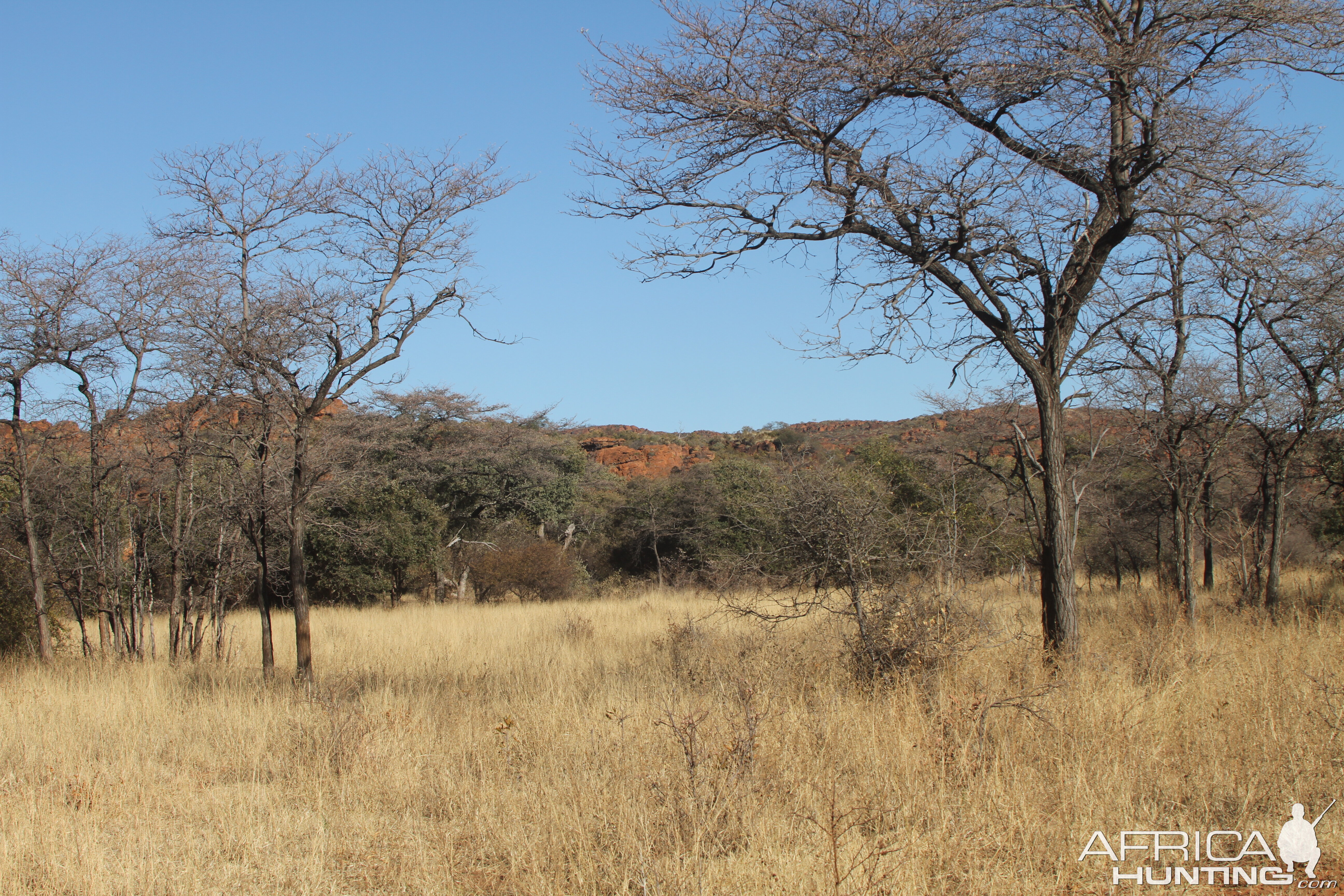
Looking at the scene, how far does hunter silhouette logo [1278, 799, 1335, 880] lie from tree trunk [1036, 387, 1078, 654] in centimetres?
287

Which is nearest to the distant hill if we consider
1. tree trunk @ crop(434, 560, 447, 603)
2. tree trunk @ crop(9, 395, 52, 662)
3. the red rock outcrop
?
the red rock outcrop

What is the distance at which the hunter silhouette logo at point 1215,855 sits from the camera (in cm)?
356

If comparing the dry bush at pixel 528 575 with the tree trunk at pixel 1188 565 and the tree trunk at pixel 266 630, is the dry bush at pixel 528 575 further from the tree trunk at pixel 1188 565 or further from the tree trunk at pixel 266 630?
the tree trunk at pixel 1188 565

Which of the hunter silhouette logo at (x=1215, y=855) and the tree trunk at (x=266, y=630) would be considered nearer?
the hunter silhouette logo at (x=1215, y=855)

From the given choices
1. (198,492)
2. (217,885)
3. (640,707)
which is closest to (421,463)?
(198,492)

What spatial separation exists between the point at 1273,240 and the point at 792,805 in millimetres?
6049

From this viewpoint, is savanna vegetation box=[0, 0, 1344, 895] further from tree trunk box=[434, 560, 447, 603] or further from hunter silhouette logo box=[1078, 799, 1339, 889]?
tree trunk box=[434, 560, 447, 603]

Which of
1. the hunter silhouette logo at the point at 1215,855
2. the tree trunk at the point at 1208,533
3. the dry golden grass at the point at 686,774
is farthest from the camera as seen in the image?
the tree trunk at the point at 1208,533

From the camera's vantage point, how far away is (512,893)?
376cm

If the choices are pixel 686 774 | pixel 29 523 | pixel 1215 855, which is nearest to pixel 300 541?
pixel 29 523

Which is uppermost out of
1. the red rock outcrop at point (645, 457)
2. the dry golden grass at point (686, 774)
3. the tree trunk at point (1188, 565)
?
the red rock outcrop at point (645, 457)

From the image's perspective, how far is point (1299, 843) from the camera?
3785 millimetres

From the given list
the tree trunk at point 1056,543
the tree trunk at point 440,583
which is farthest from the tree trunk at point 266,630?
the tree trunk at point 440,583

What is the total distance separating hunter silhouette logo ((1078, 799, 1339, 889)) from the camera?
3.56 m
